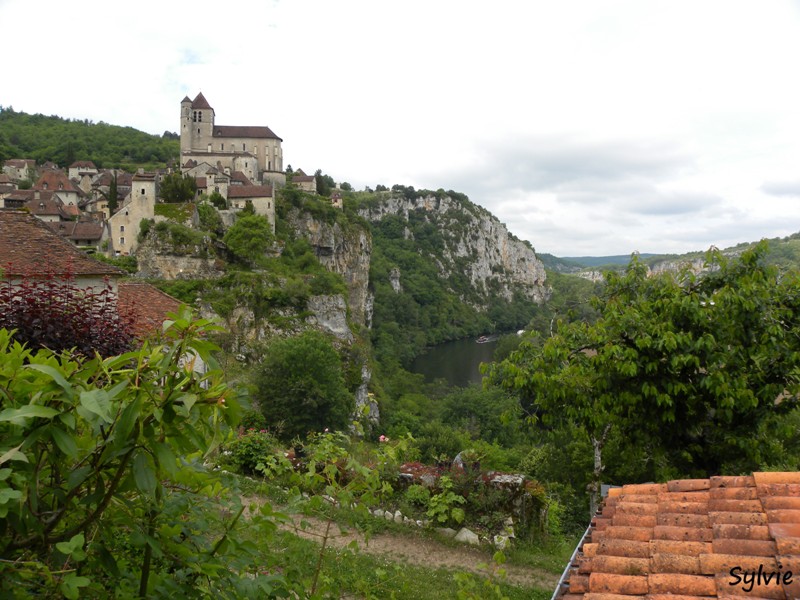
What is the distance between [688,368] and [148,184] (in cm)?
4542

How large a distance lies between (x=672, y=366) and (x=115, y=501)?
5.79 metres

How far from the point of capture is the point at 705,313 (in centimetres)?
622

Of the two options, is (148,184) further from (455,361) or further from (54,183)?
(455,361)

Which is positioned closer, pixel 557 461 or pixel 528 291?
pixel 557 461

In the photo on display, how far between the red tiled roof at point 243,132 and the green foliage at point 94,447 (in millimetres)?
74215

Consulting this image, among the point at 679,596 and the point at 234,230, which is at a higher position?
the point at 234,230

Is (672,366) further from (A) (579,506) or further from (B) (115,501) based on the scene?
(A) (579,506)

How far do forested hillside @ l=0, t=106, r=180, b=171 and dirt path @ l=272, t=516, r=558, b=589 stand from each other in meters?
90.0

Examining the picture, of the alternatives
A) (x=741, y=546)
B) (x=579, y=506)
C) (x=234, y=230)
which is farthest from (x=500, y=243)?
(x=741, y=546)

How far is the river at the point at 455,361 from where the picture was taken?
231 ft

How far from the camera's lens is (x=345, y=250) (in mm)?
63031

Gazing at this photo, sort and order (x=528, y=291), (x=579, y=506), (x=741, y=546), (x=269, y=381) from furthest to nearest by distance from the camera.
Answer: (x=528, y=291) < (x=269, y=381) < (x=579, y=506) < (x=741, y=546)

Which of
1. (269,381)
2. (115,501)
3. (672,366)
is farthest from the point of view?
(269,381)

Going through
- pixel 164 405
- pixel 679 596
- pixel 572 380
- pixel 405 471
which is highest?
pixel 164 405
